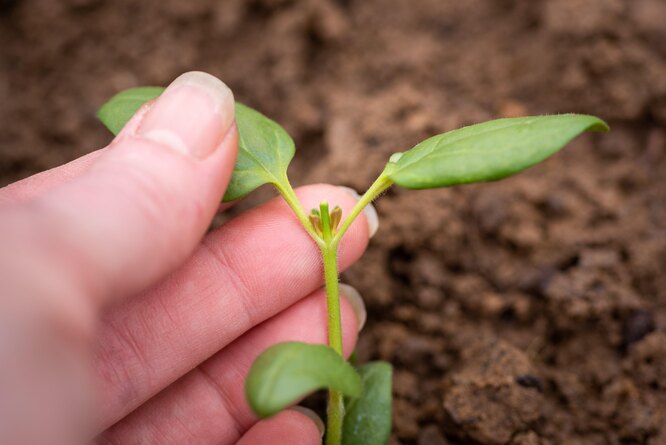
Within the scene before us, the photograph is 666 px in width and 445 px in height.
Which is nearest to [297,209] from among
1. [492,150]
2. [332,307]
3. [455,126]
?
[332,307]

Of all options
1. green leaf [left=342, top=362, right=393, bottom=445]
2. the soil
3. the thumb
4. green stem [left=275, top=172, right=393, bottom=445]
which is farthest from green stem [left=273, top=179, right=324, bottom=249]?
the soil

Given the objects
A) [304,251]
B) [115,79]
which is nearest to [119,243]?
[304,251]

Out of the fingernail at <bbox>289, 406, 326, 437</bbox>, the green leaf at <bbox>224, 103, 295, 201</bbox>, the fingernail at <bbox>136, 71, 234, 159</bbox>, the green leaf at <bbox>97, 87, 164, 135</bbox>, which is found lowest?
the fingernail at <bbox>289, 406, 326, 437</bbox>

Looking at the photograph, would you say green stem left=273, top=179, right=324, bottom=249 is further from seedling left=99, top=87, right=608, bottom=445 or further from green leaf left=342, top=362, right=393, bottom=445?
green leaf left=342, top=362, right=393, bottom=445

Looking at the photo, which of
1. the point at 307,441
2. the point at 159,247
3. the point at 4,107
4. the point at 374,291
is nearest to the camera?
the point at 159,247

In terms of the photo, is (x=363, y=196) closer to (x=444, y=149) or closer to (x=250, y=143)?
(x=444, y=149)

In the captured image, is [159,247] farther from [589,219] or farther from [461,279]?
[589,219]
